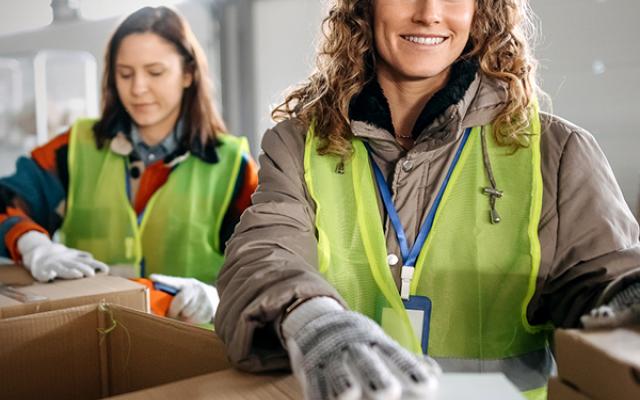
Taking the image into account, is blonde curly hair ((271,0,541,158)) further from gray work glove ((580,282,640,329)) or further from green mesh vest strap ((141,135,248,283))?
green mesh vest strap ((141,135,248,283))

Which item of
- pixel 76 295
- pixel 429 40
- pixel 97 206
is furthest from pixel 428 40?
pixel 97 206

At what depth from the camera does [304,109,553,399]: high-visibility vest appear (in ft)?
4.11

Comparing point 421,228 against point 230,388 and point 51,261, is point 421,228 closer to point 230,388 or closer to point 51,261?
point 230,388

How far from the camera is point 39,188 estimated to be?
94.0 inches

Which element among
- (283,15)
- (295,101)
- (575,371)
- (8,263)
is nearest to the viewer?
(575,371)

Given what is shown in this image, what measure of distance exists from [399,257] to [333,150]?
0.24 m

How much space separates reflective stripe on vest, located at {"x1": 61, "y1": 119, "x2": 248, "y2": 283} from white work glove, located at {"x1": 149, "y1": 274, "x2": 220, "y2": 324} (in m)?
0.24

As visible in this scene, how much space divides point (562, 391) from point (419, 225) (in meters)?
0.58

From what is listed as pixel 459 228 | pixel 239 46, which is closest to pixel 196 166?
pixel 239 46

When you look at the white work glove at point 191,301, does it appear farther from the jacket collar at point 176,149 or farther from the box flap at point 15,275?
the jacket collar at point 176,149

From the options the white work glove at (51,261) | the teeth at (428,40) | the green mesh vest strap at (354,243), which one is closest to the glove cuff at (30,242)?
the white work glove at (51,261)

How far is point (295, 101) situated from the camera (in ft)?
5.03

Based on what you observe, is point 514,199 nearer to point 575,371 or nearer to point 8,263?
point 575,371

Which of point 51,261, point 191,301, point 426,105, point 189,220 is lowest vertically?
point 191,301
